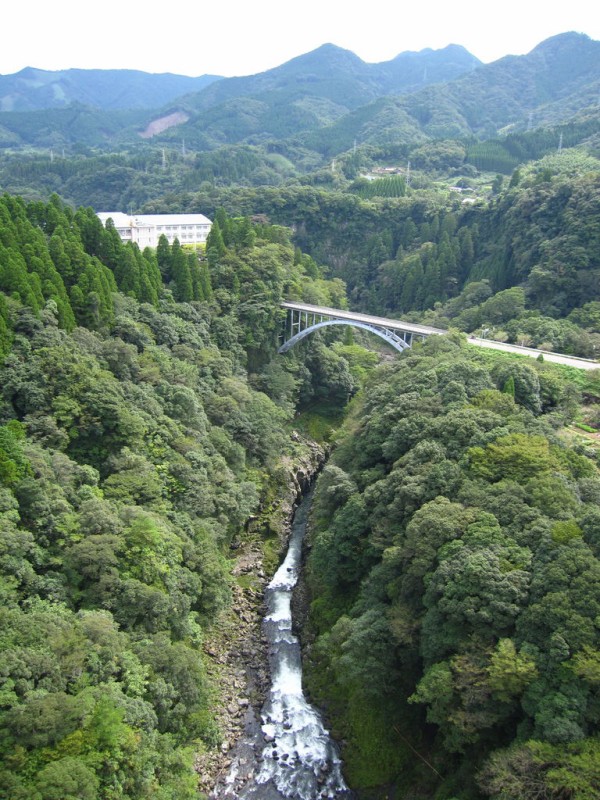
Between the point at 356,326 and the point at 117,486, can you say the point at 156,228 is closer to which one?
the point at 356,326

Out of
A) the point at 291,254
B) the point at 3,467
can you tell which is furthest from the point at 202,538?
the point at 291,254

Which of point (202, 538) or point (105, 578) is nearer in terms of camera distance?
point (105, 578)

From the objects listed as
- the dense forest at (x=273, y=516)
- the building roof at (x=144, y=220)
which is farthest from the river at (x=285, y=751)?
the building roof at (x=144, y=220)

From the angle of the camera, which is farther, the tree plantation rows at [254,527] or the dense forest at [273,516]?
the dense forest at [273,516]

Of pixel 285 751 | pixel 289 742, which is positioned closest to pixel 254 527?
pixel 289 742

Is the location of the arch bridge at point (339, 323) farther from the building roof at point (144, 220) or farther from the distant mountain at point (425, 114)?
the distant mountain at point (425, 114)

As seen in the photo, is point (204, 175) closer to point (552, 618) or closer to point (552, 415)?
point (552, 415)

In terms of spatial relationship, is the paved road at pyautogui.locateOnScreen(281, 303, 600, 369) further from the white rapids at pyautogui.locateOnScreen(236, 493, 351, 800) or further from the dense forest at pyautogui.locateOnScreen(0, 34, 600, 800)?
the white rapids at pyautogui.locateOnScreen(236, 493, 351, 800)

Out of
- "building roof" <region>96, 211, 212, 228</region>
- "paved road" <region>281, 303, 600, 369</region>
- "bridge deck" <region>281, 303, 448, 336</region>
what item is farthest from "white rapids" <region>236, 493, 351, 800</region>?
"building roof" <region>96, 211, 212, 228</region>
